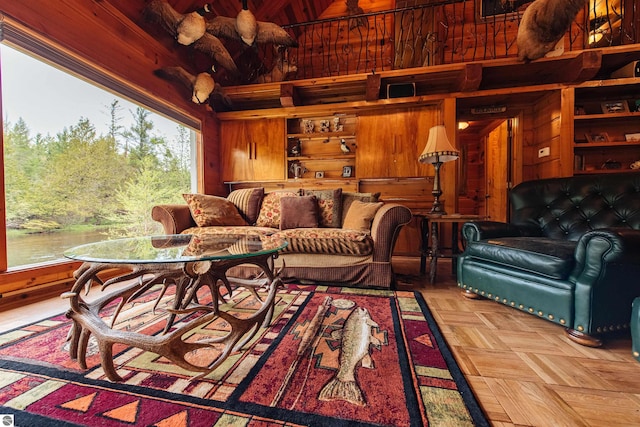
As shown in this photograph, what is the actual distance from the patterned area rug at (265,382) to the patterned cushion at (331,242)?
669mm

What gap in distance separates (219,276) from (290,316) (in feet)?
1.61

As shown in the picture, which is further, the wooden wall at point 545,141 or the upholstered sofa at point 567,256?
the wooden wall at point 545,141

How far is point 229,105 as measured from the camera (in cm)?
358

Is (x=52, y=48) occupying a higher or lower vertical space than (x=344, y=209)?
higher

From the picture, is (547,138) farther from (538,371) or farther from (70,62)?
(70,62)

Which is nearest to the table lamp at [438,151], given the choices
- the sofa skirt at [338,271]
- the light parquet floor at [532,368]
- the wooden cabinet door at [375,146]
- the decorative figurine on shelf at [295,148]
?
the wooden cabinet door at [375,146]

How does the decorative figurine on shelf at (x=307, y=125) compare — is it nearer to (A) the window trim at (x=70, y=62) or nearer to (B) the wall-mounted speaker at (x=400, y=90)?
(B) the wall-mounted speaker at (x=400, y=90)

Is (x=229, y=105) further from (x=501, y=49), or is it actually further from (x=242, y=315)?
(x=501, y=49)

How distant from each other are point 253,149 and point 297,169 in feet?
2.33

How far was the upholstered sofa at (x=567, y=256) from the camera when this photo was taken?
1170 millimetres

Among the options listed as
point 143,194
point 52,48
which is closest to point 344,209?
point 143,194

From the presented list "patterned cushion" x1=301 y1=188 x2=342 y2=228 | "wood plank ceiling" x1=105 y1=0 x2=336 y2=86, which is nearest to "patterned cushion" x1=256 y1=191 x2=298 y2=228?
"patterned cushion" x1=301 y1=188 x2=342 y2=228

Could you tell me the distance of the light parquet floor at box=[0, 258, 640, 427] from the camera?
796 mm

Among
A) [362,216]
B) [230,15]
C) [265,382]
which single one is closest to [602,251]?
[362,216]
